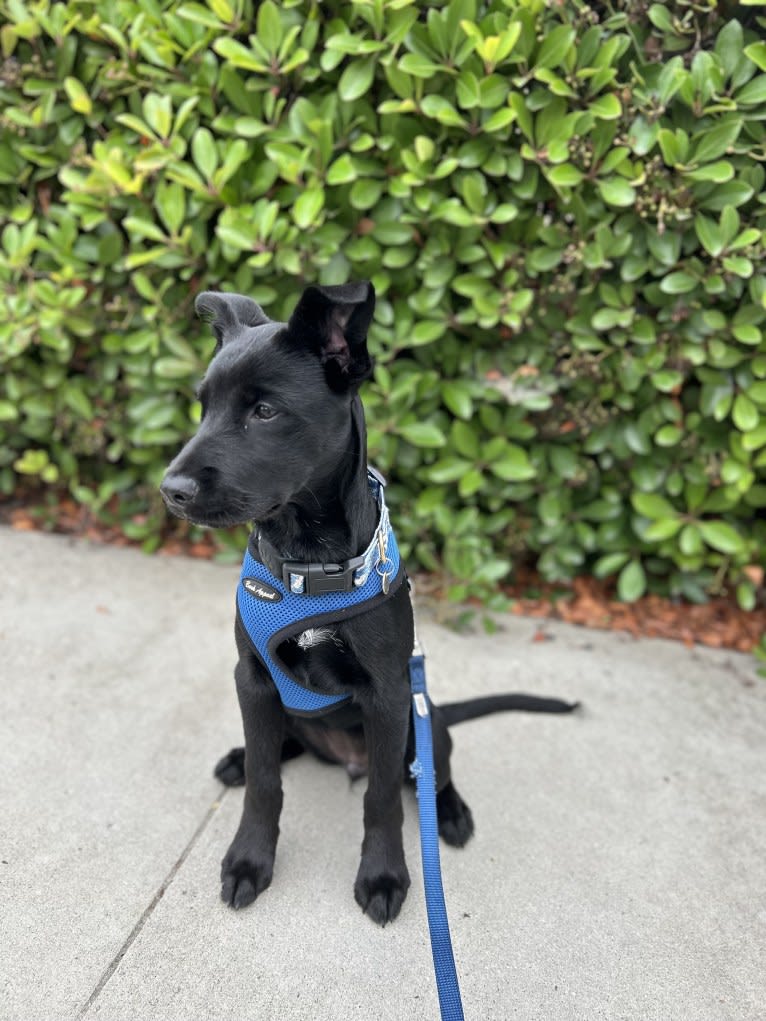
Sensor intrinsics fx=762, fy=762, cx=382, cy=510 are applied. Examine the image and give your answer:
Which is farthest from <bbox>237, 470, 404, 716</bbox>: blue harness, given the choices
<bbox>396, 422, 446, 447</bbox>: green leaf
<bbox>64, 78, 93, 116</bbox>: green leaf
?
<bbox>64, 78, 93, 116</bbox>: green leaf

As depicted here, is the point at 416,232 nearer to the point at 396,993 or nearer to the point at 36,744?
the point at 36,744

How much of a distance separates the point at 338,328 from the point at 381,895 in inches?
60.5

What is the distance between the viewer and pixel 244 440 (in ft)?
5.85

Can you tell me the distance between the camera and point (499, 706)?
Answer: 2848 millimetres

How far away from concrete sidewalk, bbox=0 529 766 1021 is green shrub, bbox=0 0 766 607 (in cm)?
76

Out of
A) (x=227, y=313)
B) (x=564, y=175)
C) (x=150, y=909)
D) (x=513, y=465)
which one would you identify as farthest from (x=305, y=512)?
(x=564, y=175)

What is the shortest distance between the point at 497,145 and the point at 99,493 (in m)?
2.71

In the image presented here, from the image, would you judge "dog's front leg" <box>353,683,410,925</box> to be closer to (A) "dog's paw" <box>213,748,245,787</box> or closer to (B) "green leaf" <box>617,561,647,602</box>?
(A) "dog's paw" <box>213,748,245,787</box>

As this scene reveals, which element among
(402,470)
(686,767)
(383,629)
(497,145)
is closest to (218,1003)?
(383,629)

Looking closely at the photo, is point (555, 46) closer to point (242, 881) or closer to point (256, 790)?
point (256, 790)

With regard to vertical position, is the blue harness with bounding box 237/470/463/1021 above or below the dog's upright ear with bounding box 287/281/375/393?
below

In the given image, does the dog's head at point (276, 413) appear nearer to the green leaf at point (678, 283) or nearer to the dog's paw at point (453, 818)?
the dog's paw at point (453, 818)

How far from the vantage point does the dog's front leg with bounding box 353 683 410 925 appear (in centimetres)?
202

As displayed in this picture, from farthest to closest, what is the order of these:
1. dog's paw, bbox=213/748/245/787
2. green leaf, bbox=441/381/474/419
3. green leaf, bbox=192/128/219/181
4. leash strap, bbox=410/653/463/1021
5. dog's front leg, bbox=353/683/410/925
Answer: green leaf, bbox=441/381/474/419
green leaf, bbox=192/128/219/181
dog's paw, bbox=213/748/245/787
dog's front leg, bbox=353/683/410/925
leash strap, bbox=410/653/463/1021
